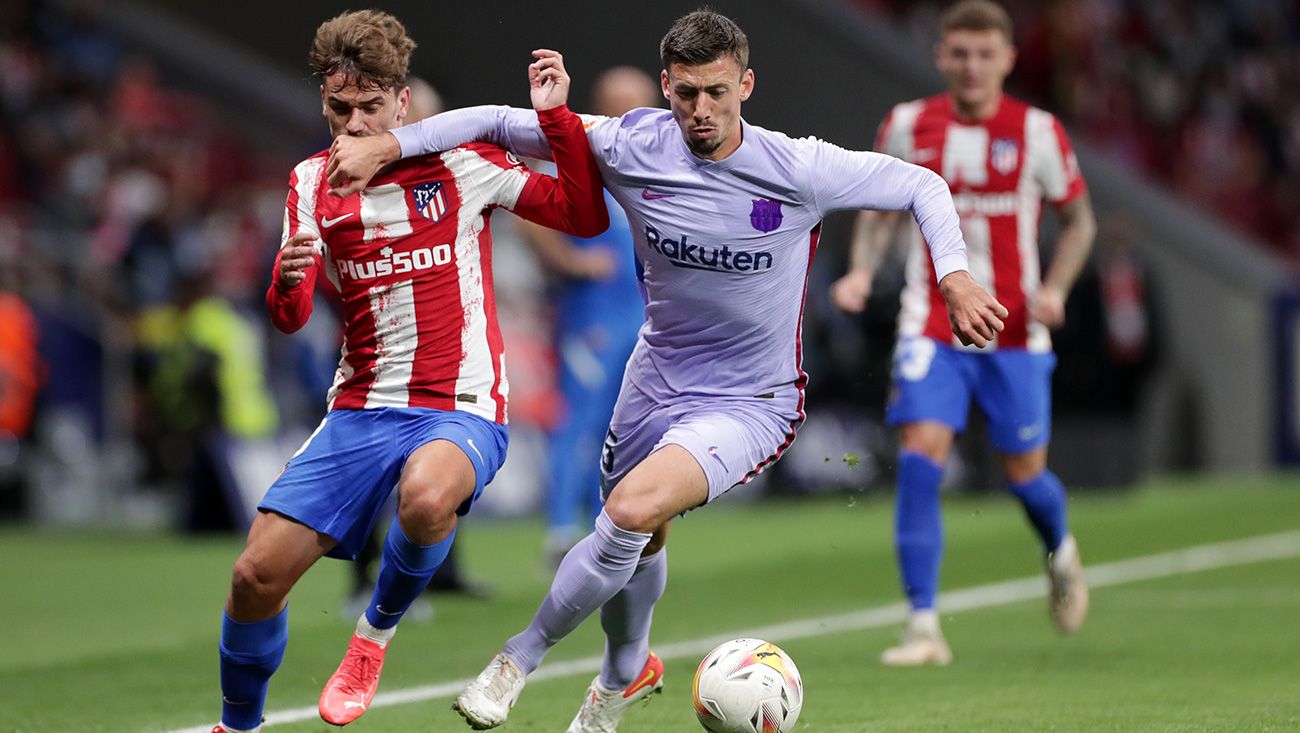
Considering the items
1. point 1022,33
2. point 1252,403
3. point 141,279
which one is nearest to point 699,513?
point 141,279

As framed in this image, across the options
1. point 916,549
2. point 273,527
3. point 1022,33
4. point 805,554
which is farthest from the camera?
point 1022,33

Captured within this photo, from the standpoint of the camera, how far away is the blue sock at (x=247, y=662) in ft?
17.5

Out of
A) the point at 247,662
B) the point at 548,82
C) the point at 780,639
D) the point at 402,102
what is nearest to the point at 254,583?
the point at 247,662

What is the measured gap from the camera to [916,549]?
7656 mm

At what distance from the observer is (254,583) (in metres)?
5.27

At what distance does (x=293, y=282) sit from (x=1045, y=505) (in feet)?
12.3

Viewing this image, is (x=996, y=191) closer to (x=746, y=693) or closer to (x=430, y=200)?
(x=430, y=200)

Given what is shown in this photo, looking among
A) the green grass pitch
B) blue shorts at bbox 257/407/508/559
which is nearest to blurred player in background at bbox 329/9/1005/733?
blue shorts at bbox 257/407/508/559

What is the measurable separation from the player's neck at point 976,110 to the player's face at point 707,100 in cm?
255

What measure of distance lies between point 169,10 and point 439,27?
5188 millimetres

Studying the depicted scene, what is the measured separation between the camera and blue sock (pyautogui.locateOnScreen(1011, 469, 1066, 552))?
25.7 feet

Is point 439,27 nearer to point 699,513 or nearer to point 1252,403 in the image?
point 699,513

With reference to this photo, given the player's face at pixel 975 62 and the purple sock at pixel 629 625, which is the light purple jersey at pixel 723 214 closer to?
the purple sock at pixel 629 625

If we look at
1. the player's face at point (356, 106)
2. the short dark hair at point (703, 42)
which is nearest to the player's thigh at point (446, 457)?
the player's face at point (356, 106)
